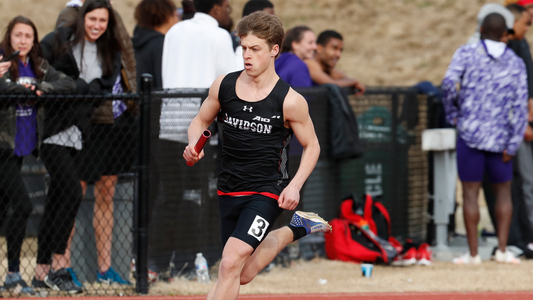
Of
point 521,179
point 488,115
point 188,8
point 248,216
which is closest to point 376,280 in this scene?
point 488,115

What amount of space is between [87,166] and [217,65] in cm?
136

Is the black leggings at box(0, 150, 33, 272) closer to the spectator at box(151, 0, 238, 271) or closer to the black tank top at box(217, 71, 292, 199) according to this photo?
the spectator at box(151, 0, 238, 271)

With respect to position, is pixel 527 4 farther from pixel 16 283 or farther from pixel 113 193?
pixel 16 283

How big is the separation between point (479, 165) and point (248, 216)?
3.65 metres

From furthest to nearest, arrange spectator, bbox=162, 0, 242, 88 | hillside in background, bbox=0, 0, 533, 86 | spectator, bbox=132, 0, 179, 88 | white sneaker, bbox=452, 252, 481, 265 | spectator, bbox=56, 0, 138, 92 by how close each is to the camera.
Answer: hillside in background, bbox=0, 0, 533, 86 → white sneaker, bbox=452, 252, 481, 265 → spectator, bbox=132, 0, 179, 88 → spectator, bbox=162, 0, 242, 88 → spectator, bbox=56, 0, 138, 92

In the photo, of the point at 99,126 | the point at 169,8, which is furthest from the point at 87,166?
the point at 169,8

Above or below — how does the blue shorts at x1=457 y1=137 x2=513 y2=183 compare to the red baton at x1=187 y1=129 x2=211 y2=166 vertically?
below

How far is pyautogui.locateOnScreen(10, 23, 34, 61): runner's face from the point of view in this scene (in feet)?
17.2

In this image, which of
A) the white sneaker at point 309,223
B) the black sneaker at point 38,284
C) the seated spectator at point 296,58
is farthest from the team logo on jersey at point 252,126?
the seated spectator at point 296,58

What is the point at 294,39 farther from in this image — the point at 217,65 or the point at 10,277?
the point at 10,277

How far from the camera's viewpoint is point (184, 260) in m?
5.85

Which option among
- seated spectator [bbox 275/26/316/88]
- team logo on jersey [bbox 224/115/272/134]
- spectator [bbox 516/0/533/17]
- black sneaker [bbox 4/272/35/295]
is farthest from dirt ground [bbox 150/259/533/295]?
spectator [bbox 516/0/533/17]

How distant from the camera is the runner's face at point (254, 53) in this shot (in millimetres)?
3883

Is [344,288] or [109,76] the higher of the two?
[109,76]
